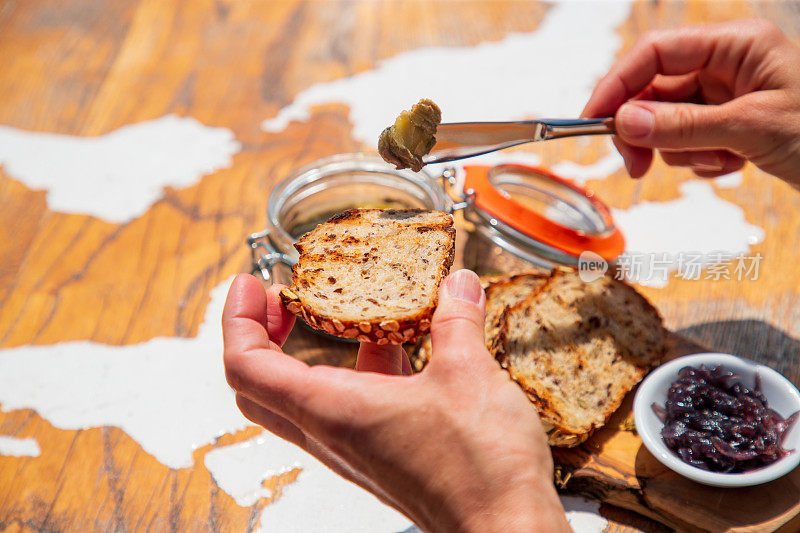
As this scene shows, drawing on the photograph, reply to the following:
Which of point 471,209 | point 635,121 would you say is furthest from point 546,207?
point 635,121

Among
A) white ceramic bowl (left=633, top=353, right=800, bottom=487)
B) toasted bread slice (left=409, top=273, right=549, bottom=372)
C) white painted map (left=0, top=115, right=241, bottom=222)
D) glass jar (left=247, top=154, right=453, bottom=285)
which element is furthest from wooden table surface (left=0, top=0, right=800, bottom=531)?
toasted bread slice (left=409, top=273, right=549, bottom=372)

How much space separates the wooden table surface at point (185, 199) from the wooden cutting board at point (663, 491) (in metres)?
0.10

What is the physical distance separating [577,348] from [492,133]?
0.77 m

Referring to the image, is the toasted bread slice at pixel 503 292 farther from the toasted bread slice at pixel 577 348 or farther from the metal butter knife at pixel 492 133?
the metal butter knife at pixel 492 133

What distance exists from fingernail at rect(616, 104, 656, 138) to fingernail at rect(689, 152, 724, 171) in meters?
0.65

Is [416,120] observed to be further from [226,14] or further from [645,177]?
[226,14]

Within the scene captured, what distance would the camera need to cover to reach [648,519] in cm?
199

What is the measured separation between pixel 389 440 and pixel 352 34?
3.30 m

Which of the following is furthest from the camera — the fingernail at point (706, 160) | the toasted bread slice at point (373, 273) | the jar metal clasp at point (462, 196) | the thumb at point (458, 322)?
the fingernail at point (706, 160)

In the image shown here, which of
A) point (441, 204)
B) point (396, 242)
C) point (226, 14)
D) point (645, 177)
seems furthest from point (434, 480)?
point (226, 14)

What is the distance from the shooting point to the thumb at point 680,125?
2.18 metres

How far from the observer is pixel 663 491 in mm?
1939

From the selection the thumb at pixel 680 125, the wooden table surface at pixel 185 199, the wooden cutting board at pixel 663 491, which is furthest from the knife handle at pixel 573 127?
the wooden cutting board at pixel 663 491

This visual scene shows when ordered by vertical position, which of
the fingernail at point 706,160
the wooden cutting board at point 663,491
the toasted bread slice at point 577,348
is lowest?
the wooden cutting board at point 663,491
